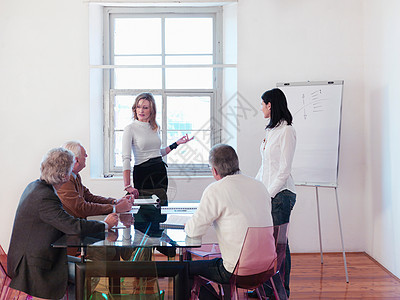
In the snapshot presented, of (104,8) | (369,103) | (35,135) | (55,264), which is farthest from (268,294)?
(104,8)

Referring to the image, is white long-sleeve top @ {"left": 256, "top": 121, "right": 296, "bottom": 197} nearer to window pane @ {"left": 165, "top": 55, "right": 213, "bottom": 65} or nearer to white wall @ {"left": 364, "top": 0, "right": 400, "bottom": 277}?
white wall @ {"left": 364, "top": 0, "right": 400, "bottom": 277}

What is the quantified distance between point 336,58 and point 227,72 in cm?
124

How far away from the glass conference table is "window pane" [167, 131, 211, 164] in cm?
266

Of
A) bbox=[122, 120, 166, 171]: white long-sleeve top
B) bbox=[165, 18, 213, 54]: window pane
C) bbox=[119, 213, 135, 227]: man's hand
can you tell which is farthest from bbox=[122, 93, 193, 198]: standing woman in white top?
bbox=[165, 18, 213, 54]: window pane

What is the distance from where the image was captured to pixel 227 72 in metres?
4.94

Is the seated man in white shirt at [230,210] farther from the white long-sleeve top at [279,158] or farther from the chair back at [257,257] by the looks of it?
the white long-sleeve top at [279,158]

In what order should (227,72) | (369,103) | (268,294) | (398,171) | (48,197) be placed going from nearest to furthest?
(48,197), (268,294), (398,171), (369,103), (227,72)

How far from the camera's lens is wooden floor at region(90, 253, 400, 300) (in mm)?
3361

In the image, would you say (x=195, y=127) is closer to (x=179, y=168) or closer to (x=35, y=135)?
(x=179, y=168)

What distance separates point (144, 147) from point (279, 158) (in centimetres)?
125

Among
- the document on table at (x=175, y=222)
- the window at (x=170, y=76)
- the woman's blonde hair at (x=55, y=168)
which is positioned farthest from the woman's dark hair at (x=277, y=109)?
the window at (x=170, y=76)

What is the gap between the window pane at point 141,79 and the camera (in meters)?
5.07

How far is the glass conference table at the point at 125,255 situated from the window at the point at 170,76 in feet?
8.78

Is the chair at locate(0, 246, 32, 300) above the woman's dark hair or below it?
below
